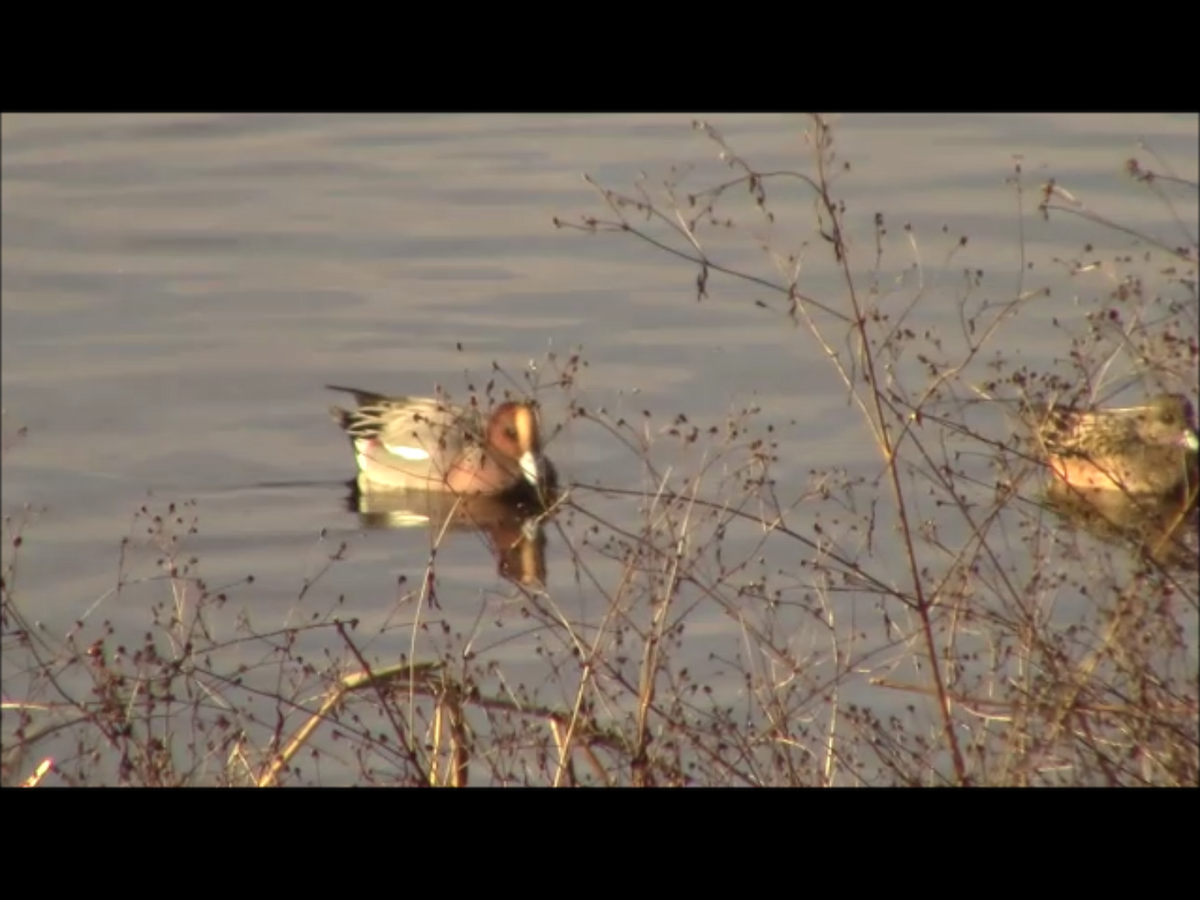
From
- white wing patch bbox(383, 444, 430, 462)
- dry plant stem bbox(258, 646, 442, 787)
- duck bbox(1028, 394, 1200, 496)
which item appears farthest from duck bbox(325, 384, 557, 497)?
dry plant stem bbox(258, 646, 442, 787)

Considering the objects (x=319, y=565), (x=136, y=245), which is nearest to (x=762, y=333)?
(x=319, y=565)

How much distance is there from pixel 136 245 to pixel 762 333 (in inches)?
161

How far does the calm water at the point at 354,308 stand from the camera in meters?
8.54

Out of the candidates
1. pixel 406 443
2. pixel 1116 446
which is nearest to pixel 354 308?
pixel 406 443

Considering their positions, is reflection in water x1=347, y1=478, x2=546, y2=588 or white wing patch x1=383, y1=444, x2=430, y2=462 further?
white wing patch x1=383, y1=444, x2=430, y2=462

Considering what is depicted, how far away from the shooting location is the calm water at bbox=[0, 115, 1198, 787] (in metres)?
8.54

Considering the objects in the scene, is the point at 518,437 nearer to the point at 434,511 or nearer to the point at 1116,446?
the point at 434,511

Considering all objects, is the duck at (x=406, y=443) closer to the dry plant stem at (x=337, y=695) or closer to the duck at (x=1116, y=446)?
the duck at (x=1116, y=446)

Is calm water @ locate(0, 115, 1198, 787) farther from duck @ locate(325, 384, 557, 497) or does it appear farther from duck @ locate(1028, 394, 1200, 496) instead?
duck @ locate(1028, 394, 1200, 496)

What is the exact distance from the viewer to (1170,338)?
12.3 feet

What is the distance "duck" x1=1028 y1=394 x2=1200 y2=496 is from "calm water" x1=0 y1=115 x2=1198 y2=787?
1746 mm

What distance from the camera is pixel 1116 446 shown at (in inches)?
196

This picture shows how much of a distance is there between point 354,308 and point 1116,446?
22.7ft
